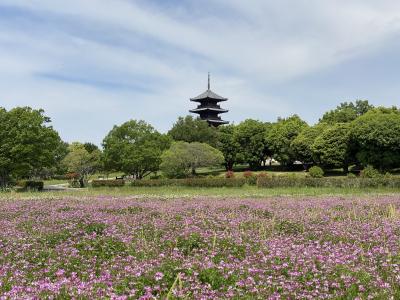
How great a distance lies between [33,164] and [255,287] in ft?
172

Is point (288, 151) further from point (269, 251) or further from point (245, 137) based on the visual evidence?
point (269, 251)

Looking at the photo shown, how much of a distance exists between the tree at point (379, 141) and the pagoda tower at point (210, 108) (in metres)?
51.0

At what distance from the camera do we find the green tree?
88.9 meters

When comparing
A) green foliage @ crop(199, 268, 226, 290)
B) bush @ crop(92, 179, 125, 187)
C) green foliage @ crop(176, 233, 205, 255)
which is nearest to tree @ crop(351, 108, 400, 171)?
bush @ crop(92, 179, 125, 187)

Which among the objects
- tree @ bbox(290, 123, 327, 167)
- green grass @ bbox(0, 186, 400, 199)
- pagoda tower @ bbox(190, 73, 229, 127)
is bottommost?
green grass @ bbox(0, 186, 400, 199)

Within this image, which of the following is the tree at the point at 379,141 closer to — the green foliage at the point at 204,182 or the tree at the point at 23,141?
the green foliage at the point at 204,182

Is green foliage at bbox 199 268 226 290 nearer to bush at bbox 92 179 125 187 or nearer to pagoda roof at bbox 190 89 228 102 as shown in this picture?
bush at bbox 92 179 125 187

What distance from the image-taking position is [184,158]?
66.1 metres

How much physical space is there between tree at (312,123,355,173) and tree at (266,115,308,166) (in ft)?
31.3

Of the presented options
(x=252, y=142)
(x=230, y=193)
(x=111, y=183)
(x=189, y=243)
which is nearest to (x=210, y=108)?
(x=252, y=142)

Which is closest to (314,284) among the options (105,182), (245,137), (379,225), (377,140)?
(379,225)

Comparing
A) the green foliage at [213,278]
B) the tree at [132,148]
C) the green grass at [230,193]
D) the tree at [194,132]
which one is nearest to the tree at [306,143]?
the tree at [194,132]

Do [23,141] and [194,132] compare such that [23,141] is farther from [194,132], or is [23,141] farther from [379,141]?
[379,141]

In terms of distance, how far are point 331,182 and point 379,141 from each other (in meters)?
26.1
